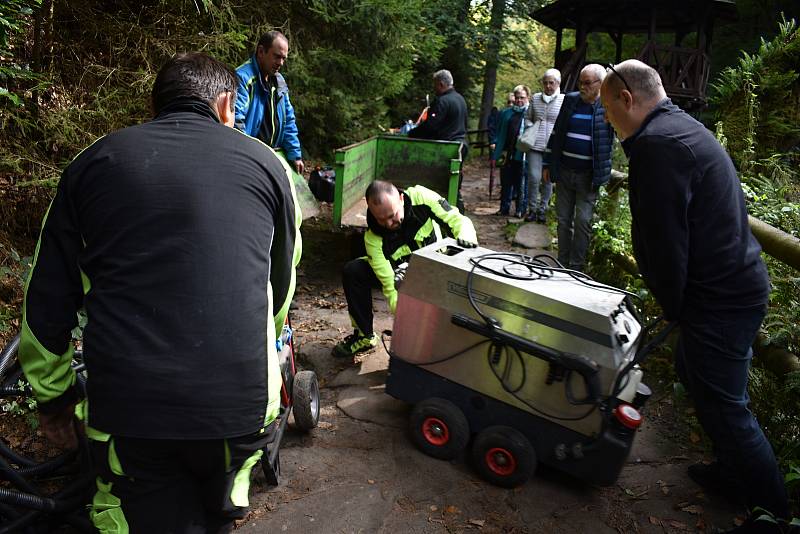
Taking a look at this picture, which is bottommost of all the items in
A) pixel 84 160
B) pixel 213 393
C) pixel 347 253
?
pixel 347 253

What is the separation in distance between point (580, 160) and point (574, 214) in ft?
1.83

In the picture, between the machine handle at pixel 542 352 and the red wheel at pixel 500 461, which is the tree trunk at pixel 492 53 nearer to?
the machine handle at pixel 542 352

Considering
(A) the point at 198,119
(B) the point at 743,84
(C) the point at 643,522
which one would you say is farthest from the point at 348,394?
(B) the point at 743,84

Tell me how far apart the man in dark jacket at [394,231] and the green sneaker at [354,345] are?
29 centimetres

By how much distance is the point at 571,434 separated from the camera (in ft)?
9.55

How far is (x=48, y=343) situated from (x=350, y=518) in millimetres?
1691

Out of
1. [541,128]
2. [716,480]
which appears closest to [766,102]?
[541,128]

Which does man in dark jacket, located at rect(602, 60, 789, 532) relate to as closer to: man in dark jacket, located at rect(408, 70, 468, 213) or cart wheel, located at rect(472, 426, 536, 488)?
cart wheel, located at rect(472, 426, 536, 488)

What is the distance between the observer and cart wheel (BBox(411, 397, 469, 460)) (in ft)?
10.5

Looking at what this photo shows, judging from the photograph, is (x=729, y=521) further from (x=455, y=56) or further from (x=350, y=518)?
(x=455, y=56)

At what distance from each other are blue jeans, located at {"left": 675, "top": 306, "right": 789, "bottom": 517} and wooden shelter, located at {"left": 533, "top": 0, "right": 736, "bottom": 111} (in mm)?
12557

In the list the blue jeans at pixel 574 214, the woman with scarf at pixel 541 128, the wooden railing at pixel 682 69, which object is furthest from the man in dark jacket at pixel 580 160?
the wooden railing at pixel 682 69

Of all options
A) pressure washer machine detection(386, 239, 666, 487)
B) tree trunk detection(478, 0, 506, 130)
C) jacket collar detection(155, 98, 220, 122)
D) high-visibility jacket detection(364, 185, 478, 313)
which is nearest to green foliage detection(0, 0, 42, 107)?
jacket collar detection(155, 98, 220, 122)

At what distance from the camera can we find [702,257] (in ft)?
8.41
